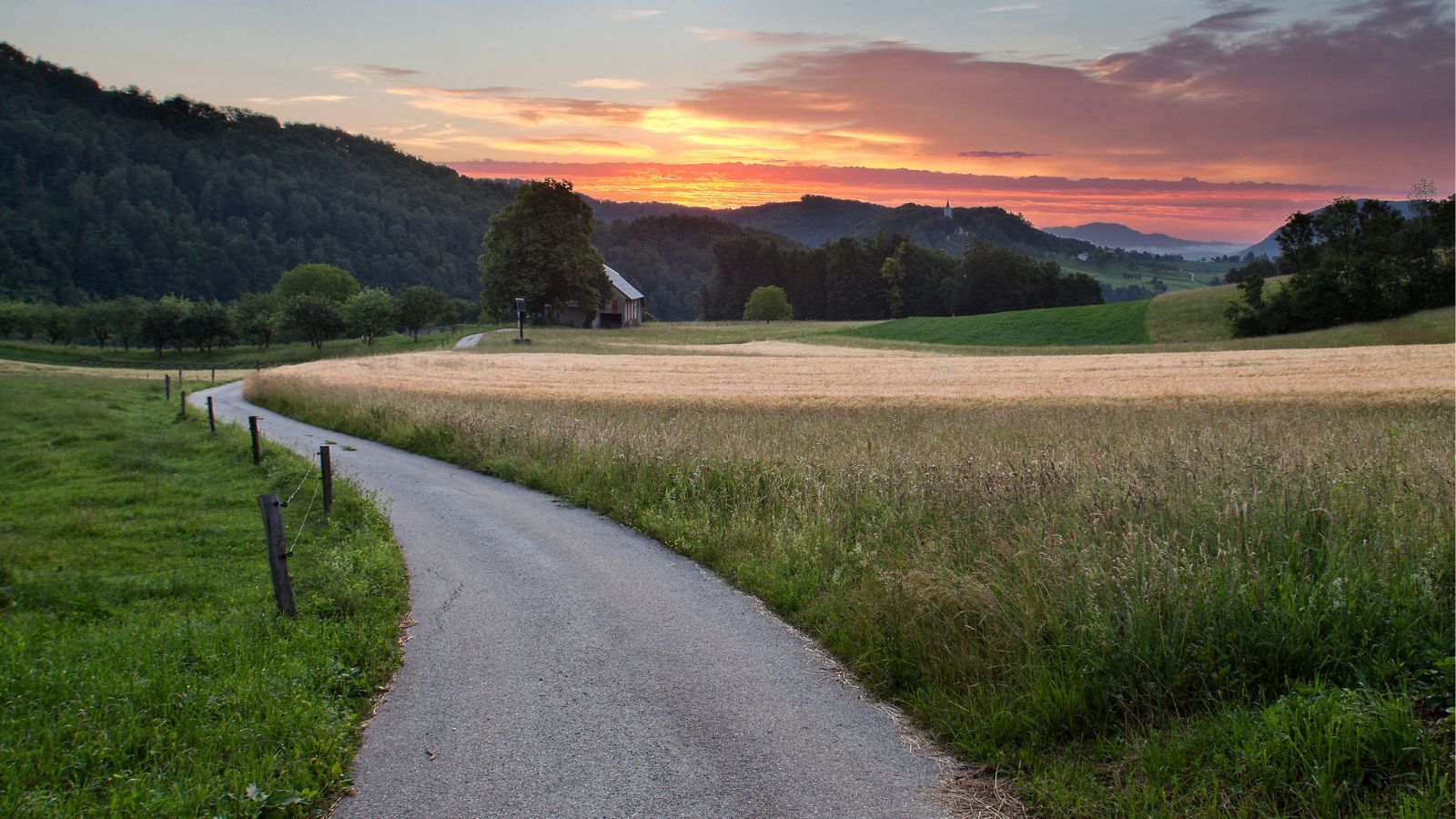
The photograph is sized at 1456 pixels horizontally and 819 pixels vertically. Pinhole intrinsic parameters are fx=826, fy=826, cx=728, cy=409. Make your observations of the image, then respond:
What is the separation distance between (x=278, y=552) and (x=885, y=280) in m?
117

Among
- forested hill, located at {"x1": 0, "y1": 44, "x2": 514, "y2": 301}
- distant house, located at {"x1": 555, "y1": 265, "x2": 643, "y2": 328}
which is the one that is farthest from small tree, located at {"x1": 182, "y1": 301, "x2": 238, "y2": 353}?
forested hill, located at {"x1": 0, "y1": 44, "x2": 514, "y2": 301}

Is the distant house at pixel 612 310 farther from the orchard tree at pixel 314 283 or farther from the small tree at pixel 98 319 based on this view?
the small tree at pixel 98 319

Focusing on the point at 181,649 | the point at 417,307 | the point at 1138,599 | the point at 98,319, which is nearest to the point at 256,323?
the point at 98,319

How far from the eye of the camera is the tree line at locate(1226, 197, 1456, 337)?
54.5m

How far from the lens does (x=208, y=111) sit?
7023 inches

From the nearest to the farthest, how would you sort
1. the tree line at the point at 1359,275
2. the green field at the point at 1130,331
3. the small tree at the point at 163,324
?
the green field at the point at 1130,331 → the tree line at the point at 1359,275 → the small tree at the point at 163,324

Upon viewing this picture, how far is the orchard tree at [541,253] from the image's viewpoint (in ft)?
262

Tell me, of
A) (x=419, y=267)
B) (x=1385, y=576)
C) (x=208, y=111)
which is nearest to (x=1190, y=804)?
(x=1385, y=576)

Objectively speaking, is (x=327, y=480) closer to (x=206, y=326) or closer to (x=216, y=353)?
(x=206, y=326)

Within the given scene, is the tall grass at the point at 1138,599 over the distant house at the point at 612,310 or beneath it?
beneath

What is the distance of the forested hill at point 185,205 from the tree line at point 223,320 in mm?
21973

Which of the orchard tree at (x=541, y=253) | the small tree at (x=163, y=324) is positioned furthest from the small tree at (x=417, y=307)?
the small tree at (x=163, y=324)

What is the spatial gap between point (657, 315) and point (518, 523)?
158472mm

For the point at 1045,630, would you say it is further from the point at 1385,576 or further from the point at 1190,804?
the point at 1385,576
